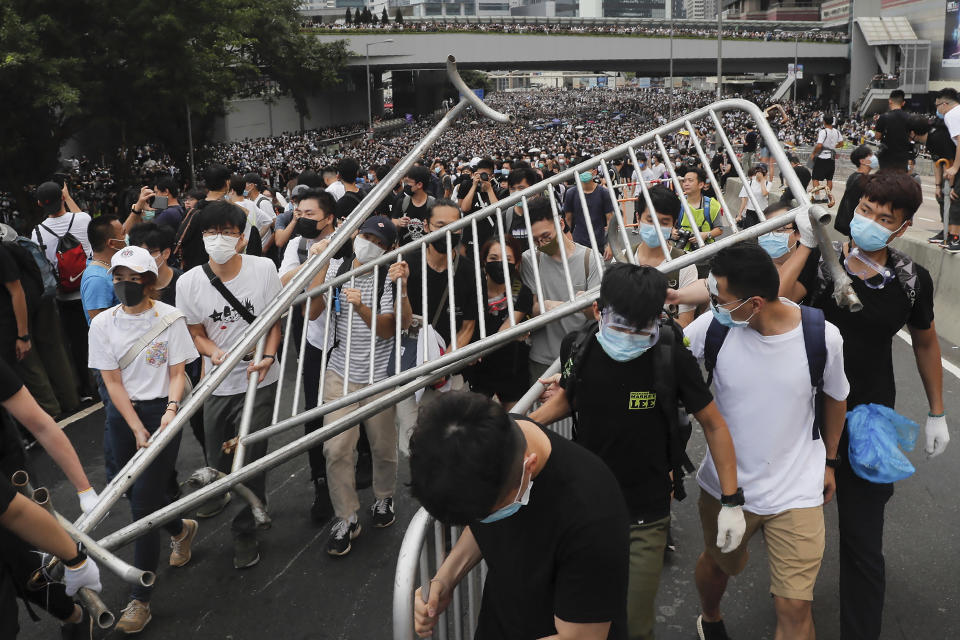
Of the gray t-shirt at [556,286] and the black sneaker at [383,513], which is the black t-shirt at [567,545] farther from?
the black sneaker at [383,513]

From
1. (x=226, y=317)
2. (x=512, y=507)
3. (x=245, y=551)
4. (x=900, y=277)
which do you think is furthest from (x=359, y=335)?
(x=512, y=507)

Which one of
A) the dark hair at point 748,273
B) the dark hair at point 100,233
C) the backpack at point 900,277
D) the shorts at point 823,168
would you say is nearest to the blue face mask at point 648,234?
the backpack at point 900,277

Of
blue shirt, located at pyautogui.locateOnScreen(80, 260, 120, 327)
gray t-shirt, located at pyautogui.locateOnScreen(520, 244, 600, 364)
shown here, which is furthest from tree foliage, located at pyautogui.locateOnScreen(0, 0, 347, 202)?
gray t-shirt, located at pyautogui.locateOnScreen(520, 244, 600, 364)

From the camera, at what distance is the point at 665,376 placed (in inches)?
109

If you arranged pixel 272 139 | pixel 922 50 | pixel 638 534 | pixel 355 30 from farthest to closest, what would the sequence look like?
1. pixel 922 50
2. pixel 355 30
3. pixel 272 139
4. pixel 638 534

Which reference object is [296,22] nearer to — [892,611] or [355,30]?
[355,30]

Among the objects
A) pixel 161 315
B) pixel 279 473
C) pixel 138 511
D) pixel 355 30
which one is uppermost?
pixel 355 30

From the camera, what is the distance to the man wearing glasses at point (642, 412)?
274cm

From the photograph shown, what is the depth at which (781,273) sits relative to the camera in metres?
3.54

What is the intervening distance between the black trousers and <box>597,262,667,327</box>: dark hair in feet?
4.12

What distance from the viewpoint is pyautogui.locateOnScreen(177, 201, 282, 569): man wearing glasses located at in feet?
14.9

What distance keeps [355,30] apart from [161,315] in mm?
52914

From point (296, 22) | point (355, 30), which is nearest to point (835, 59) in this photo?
point (355, 30)

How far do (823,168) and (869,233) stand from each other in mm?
11093
